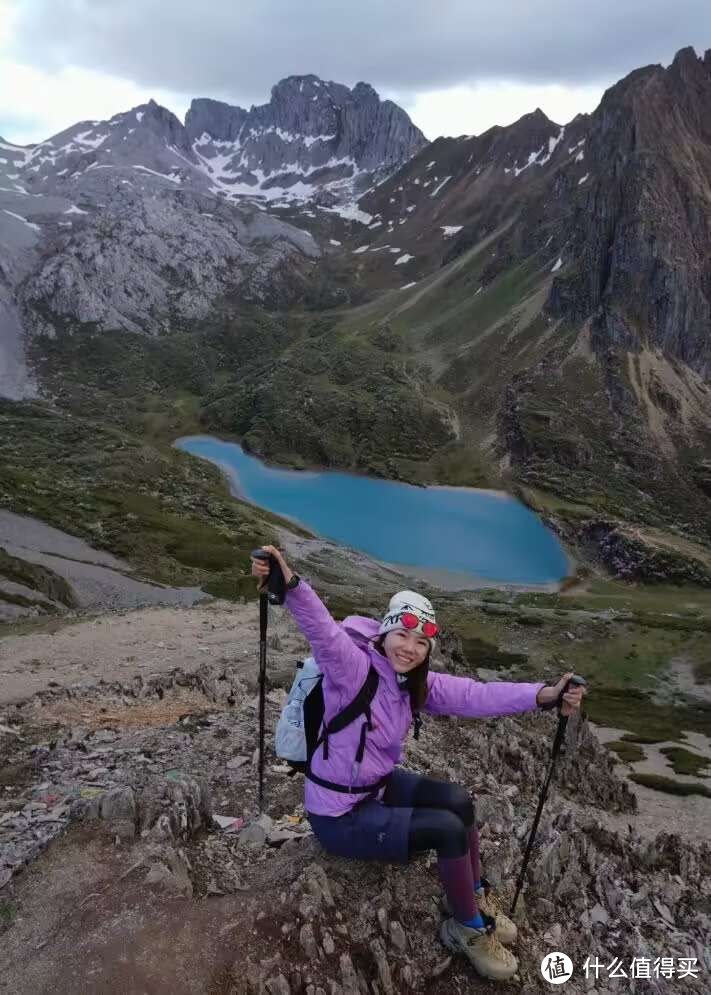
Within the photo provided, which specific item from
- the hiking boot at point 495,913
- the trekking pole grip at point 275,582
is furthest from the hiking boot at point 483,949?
the trekking pole grip at point 275,582

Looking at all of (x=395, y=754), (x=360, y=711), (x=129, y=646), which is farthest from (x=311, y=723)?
(x=129, y=646)

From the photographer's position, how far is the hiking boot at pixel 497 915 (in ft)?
26.7

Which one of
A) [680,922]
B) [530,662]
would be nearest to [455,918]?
[680,922]

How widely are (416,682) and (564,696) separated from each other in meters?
1.78

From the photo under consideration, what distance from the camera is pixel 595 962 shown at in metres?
9.12

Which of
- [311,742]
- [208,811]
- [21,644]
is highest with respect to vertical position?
[311,742]

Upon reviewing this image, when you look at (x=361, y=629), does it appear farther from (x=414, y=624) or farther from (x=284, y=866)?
(x=284, y=866)

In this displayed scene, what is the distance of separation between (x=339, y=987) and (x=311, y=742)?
8.61 ft

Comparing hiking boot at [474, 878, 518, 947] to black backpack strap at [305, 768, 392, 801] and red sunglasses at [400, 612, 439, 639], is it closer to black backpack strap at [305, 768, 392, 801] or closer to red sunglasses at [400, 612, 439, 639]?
black backpack strap at [305, 768, 392, 801]

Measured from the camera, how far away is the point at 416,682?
7645 millimetres

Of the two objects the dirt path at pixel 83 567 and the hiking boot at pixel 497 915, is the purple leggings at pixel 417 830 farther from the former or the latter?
the dirt path at pixel 83 567

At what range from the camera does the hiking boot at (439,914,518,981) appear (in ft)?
25.4

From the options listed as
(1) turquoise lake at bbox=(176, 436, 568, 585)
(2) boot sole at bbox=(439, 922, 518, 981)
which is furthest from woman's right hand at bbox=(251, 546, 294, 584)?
(1) turquoise lake at bbox=(176, 436, 568, 585)

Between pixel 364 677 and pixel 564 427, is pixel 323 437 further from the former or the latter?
pixel 364 677
